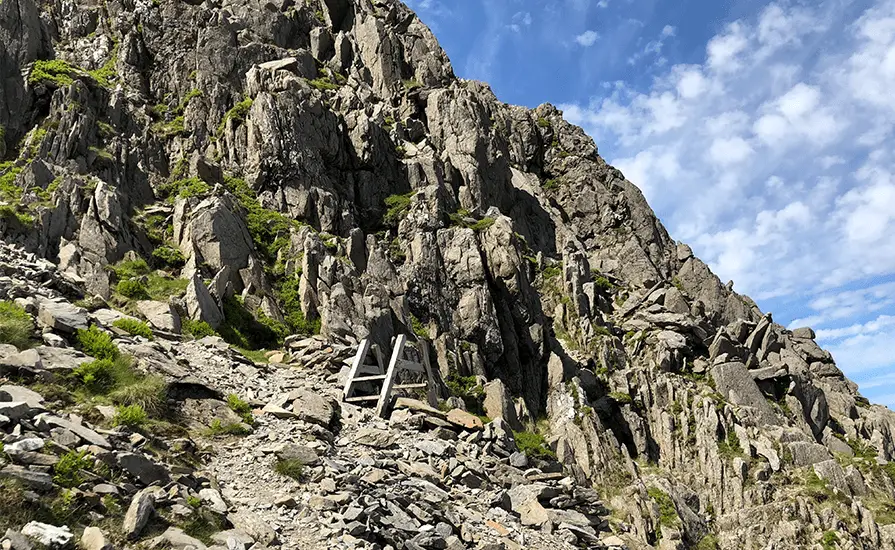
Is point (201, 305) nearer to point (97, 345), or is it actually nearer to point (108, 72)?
point (97, 345)

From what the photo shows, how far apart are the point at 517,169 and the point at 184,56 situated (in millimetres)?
40568

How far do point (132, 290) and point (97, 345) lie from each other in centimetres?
1210

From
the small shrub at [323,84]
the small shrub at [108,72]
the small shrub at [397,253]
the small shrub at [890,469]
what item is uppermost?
the small shrub at [323,84]

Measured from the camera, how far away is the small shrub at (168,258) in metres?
30.8

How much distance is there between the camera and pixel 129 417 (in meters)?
11.6

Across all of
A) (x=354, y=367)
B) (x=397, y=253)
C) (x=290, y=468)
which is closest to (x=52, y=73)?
(x=397, y=253)

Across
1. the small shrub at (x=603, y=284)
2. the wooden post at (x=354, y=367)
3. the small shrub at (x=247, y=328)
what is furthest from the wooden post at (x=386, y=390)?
the small shrub at (x=603, y=284)

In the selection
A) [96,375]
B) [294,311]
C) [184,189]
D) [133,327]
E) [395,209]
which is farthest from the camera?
[395,209]

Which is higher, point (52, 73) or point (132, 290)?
point (52, 73)

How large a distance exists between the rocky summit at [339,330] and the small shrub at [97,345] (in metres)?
0.07

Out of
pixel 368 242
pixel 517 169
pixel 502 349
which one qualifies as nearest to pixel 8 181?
pixel 368 242

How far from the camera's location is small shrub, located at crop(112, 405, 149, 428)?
11516mm

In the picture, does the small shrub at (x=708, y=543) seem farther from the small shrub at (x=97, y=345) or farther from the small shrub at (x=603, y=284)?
the small shrub at (x=97, y=345)

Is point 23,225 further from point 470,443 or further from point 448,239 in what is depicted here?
point 448,239
